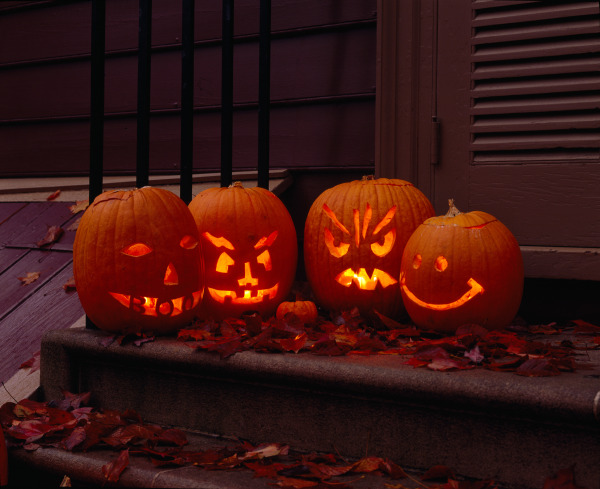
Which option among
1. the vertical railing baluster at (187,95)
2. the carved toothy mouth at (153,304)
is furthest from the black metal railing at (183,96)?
the carved toothy mouth at (153,304)

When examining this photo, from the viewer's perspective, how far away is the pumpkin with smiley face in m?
1.82

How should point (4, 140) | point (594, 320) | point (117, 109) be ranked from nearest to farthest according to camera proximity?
point (594, 320) → point (117, 109) → point (4, 140)

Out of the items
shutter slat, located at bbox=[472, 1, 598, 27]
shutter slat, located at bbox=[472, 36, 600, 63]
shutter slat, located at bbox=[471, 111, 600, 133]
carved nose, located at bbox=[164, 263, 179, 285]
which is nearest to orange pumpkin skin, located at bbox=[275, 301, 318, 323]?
carved nose, located at bbox=[164, 263, 179, 285]

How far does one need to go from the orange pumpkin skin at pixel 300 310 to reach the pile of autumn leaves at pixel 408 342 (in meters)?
0.03

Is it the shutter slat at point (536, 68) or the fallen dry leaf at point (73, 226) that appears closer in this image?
the shutter slat at point (536, 68)

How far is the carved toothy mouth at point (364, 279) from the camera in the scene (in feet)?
6.89

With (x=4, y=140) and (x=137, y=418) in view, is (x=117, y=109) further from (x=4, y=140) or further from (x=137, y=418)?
(x=137, y=418)

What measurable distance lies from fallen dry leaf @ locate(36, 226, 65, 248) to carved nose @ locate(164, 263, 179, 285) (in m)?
1.12

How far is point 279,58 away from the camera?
2914mm

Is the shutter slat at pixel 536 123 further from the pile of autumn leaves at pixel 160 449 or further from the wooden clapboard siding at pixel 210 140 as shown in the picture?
the pile of autumn leaves at pixel 160 449

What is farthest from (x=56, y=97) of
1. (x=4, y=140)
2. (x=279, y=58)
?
(x=279, y=58)

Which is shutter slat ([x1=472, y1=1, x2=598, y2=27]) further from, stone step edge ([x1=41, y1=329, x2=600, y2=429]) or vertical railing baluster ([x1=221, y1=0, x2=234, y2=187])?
stone step edge ([x1=41, y1=329, x2=600, y2=429])

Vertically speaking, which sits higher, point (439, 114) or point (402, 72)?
point (402, 72)

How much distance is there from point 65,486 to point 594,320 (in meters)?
1.84
